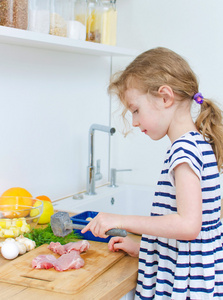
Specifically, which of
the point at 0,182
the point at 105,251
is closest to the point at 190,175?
the point at 105,251

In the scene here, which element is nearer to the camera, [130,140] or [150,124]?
[150,124]

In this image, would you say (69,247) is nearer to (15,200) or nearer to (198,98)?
(15,200)

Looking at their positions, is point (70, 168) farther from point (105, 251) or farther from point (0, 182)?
point (105, 251)

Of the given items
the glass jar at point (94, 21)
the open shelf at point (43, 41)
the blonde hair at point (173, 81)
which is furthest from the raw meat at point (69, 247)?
the glass jar at point (94, 21)

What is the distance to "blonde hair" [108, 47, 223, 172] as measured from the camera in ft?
3.90

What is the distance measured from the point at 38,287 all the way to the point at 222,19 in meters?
1.38

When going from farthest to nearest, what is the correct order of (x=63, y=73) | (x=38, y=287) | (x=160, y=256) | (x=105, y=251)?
(x=63, y=73) → (x=105, y=251) → (x=160, y=256) → (x=38, y=287)

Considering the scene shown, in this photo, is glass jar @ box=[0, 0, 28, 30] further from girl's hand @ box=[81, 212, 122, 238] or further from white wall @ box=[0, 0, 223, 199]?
girl's hand @ box=[81, 212, 122, 238]

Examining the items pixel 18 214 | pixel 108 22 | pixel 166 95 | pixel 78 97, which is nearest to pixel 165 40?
pixel 108 22

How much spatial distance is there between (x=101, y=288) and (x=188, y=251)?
24cm

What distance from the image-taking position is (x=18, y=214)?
1397 millimetres

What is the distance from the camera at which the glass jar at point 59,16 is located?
62.5 inches

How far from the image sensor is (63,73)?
190cm

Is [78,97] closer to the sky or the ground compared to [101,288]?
closer to the sky
